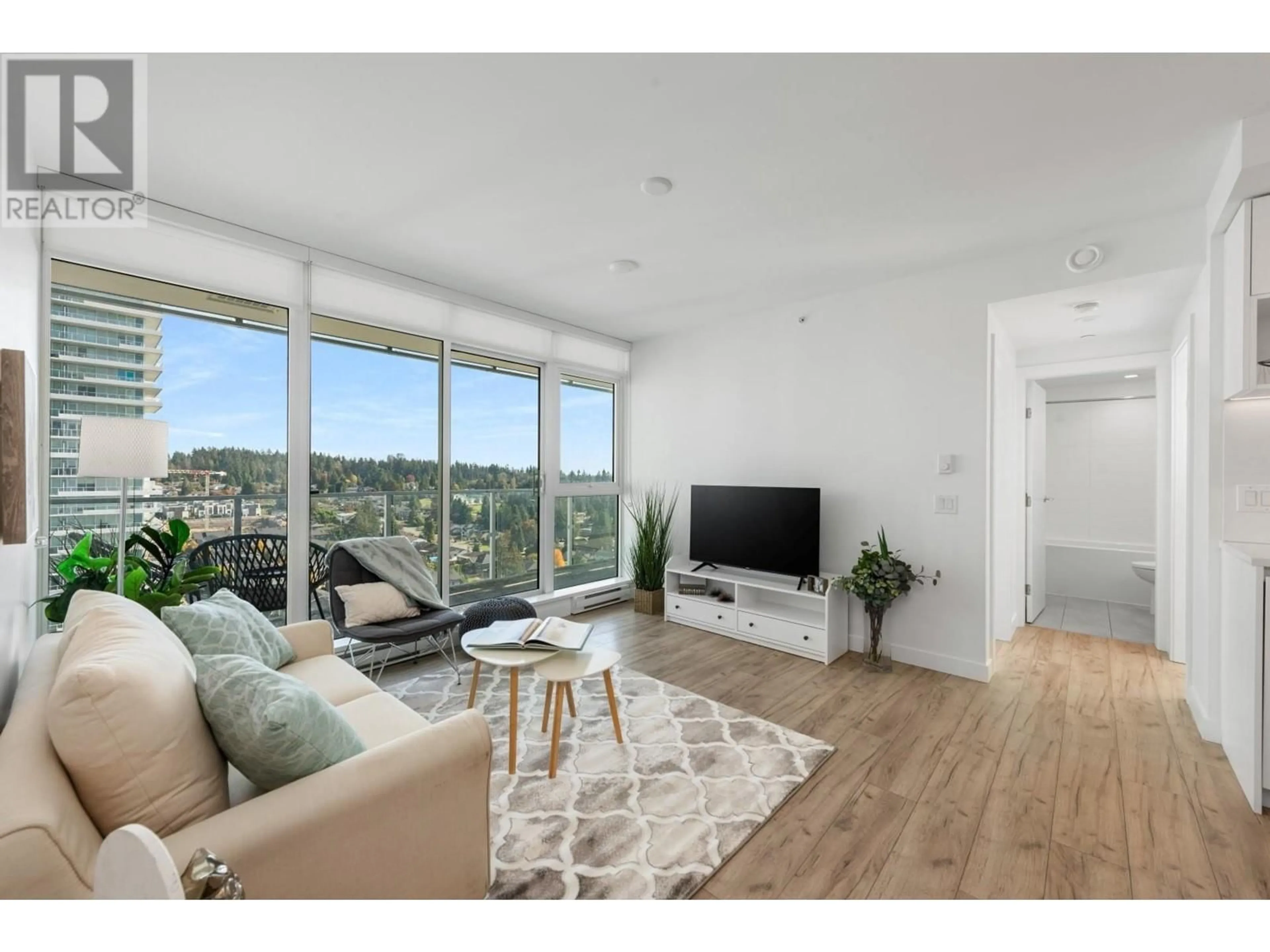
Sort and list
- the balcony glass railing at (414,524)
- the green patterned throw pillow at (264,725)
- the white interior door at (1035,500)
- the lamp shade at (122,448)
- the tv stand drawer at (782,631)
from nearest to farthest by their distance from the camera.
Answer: the green patterned throw pillow at (264,725) < the lamp shade at (122,448) < the balcony glass railing at (414,524) < the tv stand drawer at (782,631) < the white interior door at (1035,500)

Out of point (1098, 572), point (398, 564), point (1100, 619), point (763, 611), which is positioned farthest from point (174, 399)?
point (1098, 572)

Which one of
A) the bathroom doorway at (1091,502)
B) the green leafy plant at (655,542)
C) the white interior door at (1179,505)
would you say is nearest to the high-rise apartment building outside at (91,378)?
the green leafy plant at (655,542)

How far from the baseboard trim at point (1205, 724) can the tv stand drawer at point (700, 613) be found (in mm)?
2477

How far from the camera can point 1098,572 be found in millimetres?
5305

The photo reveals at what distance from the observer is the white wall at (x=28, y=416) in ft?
5.54

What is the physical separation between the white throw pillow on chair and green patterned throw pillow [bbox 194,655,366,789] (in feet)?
5.96

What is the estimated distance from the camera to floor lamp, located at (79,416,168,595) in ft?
6.73

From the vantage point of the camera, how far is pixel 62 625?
2.33 meters

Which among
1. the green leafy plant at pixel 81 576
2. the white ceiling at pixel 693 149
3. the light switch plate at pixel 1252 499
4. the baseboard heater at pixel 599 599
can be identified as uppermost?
the white ceiling at pixel 693 149

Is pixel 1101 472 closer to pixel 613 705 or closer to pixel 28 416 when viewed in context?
pixel 613 705

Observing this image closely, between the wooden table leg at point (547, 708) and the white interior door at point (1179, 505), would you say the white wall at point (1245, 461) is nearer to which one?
the white interior door at point (1179, 505)

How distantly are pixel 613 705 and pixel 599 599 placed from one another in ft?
8.36

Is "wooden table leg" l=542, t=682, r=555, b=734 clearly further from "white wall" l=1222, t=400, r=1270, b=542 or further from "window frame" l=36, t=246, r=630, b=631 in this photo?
"white wall" l=1222, t=400, r=1270, b=542

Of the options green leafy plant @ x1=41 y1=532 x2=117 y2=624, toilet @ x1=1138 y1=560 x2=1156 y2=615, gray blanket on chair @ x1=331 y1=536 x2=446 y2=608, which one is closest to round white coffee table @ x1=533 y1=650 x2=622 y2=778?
gray blanket on chair @ x1=331 y1=536 x2=446 y2=608
